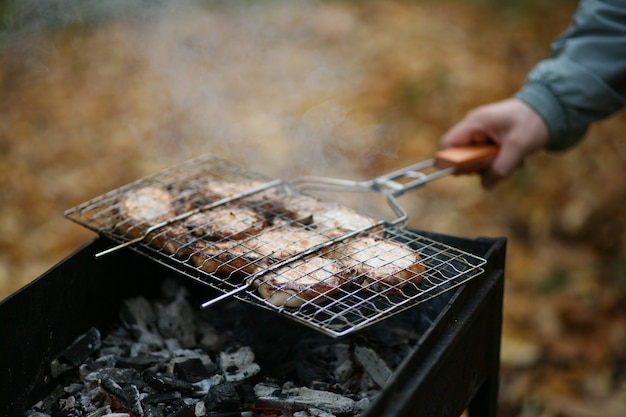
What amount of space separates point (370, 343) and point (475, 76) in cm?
469

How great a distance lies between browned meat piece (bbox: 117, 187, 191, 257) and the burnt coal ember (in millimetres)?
378

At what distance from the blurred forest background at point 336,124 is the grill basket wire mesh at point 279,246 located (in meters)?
1.92

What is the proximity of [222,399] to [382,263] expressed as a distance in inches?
24.3

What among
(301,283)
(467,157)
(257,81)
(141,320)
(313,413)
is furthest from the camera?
(257,81)

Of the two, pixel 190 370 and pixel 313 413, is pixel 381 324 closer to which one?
pixel 313 413

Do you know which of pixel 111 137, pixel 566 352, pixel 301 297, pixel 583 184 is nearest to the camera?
pixel 301 297

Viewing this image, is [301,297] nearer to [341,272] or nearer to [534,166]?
[341,272]

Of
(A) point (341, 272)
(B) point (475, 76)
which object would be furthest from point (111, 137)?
(A) point (341, 272)

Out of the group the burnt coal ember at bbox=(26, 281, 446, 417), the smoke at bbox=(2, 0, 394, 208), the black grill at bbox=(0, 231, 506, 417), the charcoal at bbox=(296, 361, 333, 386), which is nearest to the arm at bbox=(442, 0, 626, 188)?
the black grill at bbox=(0, 231, 506, 417)

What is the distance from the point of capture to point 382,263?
6.42 feet

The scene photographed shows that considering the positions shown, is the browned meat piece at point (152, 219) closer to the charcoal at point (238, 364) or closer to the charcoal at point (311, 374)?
the charcoal at point (238, 364)

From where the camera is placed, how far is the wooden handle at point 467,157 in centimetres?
277

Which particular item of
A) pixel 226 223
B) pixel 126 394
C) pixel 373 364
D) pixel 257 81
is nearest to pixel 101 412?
pixel 126 394

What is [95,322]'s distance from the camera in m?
2.34
